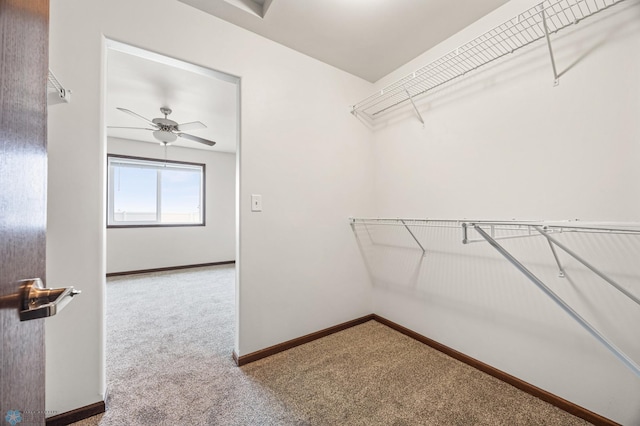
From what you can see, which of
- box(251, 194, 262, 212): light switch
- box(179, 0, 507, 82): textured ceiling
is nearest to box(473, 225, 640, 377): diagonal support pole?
box(251, 194, 262, 212): light switch

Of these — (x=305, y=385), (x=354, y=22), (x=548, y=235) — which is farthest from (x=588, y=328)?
(x=354, y=22)

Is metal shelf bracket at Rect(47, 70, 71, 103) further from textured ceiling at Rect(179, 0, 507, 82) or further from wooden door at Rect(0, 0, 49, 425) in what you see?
textured ceiling at Rect(179, 0, 507, 82)

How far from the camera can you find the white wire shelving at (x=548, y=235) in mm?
829

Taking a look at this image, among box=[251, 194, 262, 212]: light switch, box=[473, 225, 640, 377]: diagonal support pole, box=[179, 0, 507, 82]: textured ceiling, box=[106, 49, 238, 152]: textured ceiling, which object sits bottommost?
box=[473, 225, 640, 377]: diagonal support pole

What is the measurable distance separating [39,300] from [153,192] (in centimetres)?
490

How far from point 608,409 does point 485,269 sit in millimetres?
772

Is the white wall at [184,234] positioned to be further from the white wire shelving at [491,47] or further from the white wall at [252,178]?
the white wire shelving at [491,47]

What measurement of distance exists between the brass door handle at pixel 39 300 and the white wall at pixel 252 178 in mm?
1011

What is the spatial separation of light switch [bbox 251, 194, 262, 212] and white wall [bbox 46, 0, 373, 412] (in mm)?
32

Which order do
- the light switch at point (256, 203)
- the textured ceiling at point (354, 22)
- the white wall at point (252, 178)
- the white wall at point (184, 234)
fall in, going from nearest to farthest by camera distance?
1. the white wall at point (252, 178)
2. the textured ceiling at point (354, 22)
3. the light switch at point (256, 203)
4. the white wall at point (184, 234)

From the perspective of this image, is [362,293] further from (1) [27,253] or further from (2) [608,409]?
(1) [27,253]

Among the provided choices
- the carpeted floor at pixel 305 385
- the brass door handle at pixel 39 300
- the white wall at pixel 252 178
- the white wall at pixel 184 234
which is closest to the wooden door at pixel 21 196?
the brass door handle at pixel 39 300

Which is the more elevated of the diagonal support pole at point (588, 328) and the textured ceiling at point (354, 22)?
the textured ceiling at point (354, 22)

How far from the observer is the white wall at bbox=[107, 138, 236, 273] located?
4191mm
